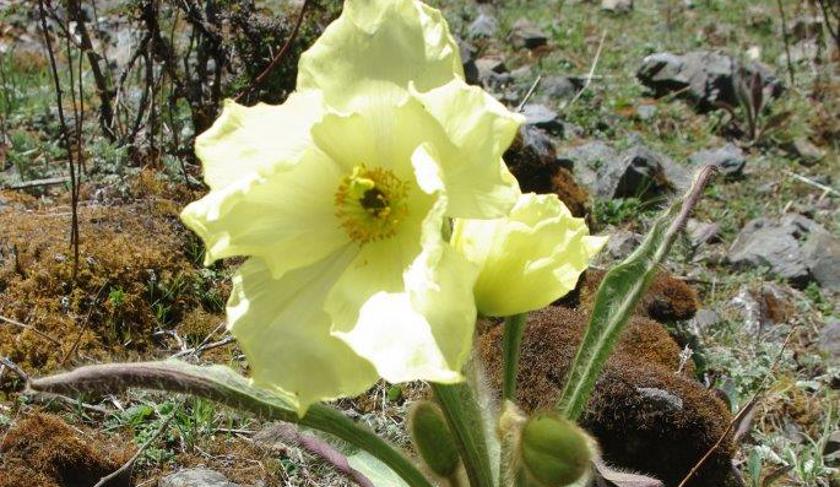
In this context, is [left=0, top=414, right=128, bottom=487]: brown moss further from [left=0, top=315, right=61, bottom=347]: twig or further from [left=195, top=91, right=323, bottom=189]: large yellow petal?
[left=195, top=91, right=323, bottom=189]: large yellow petal

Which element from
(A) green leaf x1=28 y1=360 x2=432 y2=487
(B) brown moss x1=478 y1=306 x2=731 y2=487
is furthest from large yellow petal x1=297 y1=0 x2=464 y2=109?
(B) brown moss x1=478 y1=306 x2=731 y2=487

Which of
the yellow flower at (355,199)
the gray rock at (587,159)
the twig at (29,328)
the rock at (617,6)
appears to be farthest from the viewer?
the rock at (617,6)

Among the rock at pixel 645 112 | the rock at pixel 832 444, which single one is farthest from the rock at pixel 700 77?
the rock at pixel 832 444

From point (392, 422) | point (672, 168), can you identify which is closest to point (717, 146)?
point (672, 168)

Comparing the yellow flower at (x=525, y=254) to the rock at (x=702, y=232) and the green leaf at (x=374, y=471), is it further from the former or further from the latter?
the rock at (x=702, y=232)

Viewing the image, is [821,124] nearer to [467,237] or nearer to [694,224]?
[694,224]

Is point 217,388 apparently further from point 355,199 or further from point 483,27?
point 483,27

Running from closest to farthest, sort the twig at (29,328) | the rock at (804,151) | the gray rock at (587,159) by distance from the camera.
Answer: the twig at (29,328)
the gray rock at (587,159)
the rock at (804,151)
